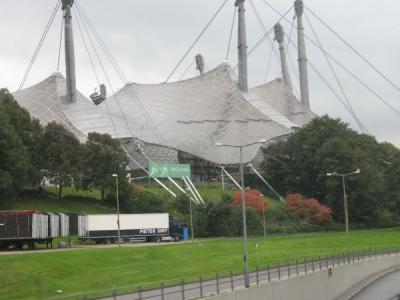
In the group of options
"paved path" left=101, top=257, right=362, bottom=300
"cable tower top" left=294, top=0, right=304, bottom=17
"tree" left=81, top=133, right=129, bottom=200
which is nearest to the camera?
"paved path" left=101, top=257, right=362, bottom=300

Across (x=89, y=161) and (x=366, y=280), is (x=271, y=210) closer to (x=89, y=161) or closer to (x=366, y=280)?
(x=89, y=161)

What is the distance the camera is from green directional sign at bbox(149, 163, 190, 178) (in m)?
104

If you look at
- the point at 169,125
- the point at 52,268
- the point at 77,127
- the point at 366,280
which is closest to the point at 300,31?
the point at 169,125

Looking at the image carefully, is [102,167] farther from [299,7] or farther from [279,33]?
[279,33]

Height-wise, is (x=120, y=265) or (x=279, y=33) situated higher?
(x=279, y=33)

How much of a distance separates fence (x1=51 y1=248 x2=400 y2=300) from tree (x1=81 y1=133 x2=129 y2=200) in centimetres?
3815

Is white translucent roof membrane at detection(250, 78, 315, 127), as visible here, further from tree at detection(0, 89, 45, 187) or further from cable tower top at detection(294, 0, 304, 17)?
tree at detection(0, 89, 45, 187)

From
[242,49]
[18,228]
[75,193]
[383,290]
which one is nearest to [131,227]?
[18,228]

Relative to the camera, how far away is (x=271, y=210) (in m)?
104

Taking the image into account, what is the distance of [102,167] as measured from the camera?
8944 centimetres

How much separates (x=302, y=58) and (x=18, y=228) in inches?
5133

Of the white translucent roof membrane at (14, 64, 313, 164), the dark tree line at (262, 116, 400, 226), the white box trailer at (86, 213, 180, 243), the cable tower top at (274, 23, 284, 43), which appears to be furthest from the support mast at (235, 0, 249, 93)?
the white box trailer at (86, 213, 180, 243)

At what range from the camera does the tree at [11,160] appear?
77375 millimetres

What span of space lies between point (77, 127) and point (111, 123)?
6447 mm
